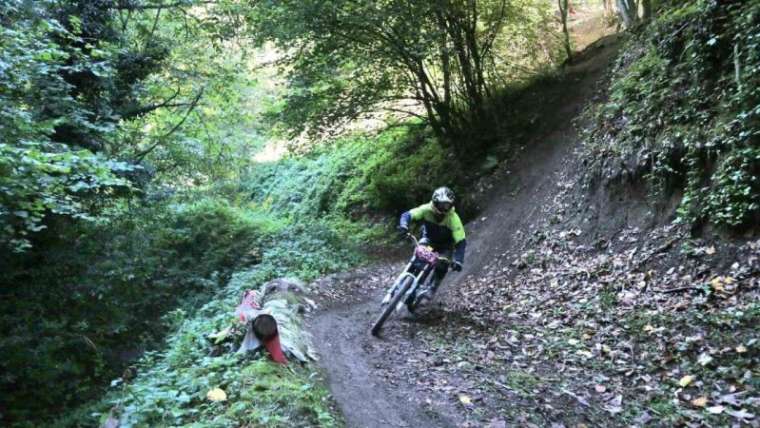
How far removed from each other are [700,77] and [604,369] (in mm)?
4923

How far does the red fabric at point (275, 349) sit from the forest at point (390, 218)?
172mm

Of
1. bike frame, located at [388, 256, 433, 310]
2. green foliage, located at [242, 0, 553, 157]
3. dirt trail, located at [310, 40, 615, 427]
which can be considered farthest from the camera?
green foliage, located at [242, 0, 553, 157]

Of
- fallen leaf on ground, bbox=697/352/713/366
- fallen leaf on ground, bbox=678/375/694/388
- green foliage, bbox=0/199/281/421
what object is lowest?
fallen leaf on ground, bbox=678/375/694/388

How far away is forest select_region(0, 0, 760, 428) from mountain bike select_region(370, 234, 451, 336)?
32 cm

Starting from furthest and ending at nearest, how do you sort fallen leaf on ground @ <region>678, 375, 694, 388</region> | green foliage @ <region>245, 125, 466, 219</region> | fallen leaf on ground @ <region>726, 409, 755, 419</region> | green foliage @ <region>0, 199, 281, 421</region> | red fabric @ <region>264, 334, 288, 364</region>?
green foliage @ <region>245, 125, 466, 219</region>
green foliage @ <region>0, 199, 281, 421</region>
red fabric @ <region>264, 334, 288, 364</region>
fallen leaf on ground @ <region>678, 375, 694, 388</region>
fallen leaf on ground @ <region>726, 409, 755, 419</region>

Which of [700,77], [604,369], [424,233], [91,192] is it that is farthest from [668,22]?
[91,192]

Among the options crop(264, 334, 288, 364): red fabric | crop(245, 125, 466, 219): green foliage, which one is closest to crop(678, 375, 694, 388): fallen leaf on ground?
crop(264, 334, 288, 364): red fabric

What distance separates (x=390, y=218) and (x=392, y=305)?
386 inches

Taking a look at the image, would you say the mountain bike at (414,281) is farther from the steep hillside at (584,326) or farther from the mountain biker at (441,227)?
the steep hillside at (584,326)

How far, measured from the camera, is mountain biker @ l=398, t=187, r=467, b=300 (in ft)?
26.4

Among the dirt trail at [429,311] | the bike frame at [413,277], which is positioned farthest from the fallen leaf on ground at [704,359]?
the bike frame at [413,277]

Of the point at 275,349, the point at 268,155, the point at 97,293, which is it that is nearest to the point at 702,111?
the point at 275,349

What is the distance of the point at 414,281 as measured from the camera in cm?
797

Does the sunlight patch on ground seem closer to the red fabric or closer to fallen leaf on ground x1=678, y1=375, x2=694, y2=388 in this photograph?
the red fabric
